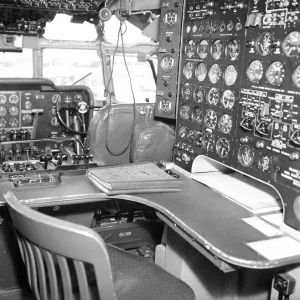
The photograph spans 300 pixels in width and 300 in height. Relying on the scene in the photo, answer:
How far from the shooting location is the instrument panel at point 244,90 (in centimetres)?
211

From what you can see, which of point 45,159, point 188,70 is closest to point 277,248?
point 188,70

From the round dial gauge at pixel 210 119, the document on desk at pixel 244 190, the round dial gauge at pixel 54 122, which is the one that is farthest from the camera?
the round dial gauge at pixel 54 122

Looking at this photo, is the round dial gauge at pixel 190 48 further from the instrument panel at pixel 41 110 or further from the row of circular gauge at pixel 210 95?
the instrument panel at pixel 41 110

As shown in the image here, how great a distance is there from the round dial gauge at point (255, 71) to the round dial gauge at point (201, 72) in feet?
1.42

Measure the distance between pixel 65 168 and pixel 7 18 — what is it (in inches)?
98.9

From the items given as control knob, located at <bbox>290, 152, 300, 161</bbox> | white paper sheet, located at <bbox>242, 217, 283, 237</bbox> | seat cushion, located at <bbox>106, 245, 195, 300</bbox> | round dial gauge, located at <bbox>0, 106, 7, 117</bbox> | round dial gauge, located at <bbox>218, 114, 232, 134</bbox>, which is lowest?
seat cushion, located at <bbox>106, 245, 195, 300</bbox>

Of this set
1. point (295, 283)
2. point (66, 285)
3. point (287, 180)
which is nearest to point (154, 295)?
point (66, 285)

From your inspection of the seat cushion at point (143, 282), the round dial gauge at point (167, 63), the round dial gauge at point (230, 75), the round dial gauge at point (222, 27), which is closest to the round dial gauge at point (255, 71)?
the round dial gauge at point (230, 75)

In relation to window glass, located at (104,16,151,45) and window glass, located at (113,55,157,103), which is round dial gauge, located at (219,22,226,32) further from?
window glass, located at (113,55,157,103)

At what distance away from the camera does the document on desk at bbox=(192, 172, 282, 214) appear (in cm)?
236

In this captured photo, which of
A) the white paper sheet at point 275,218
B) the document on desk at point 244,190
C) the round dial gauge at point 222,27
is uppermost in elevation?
the round dial gauge at point 222,27

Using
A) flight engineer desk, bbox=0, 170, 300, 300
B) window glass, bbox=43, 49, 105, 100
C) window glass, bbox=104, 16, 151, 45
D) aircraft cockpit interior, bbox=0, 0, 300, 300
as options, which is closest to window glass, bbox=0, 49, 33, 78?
window glass, bbox=43, 49, 105, 100

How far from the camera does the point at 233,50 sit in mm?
2488

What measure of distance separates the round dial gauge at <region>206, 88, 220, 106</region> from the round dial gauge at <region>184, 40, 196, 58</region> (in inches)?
12.5
